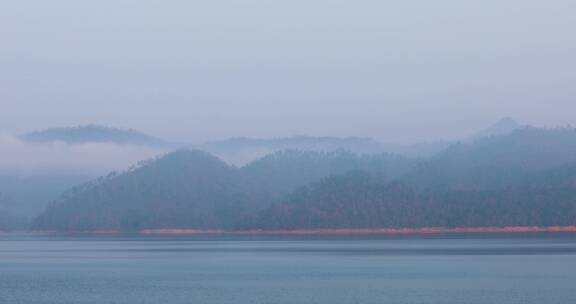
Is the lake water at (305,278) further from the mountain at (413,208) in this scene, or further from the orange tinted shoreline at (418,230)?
the orange tinted shoreline at (418,230)

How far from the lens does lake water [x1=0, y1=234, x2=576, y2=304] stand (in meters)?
54.1

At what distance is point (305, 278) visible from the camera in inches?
2611

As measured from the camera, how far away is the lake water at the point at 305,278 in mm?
54094

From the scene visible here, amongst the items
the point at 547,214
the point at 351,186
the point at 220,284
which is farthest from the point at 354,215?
the point at 220,284

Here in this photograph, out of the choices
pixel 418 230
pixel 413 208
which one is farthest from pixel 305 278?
pixel 418 230

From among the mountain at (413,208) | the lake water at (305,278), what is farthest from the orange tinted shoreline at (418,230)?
the lake water at (305,278)

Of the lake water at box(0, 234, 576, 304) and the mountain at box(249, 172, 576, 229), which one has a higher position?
the mountain at box(249, 172, 576, 229)

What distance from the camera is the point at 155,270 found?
77.9 metres

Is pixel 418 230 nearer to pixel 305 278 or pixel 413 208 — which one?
pixel 413 208

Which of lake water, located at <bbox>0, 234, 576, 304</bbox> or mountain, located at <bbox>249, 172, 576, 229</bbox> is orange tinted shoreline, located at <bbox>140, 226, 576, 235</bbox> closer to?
mountain, located at <bbox>249, 172, 576, 229</bbox>

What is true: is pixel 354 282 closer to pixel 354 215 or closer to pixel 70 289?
pixel 70 289

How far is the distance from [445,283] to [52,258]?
5076cm

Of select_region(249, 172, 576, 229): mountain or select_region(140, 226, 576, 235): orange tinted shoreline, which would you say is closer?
select_region(249, 172, 576, 229): mountain

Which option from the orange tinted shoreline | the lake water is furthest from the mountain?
the lake water
